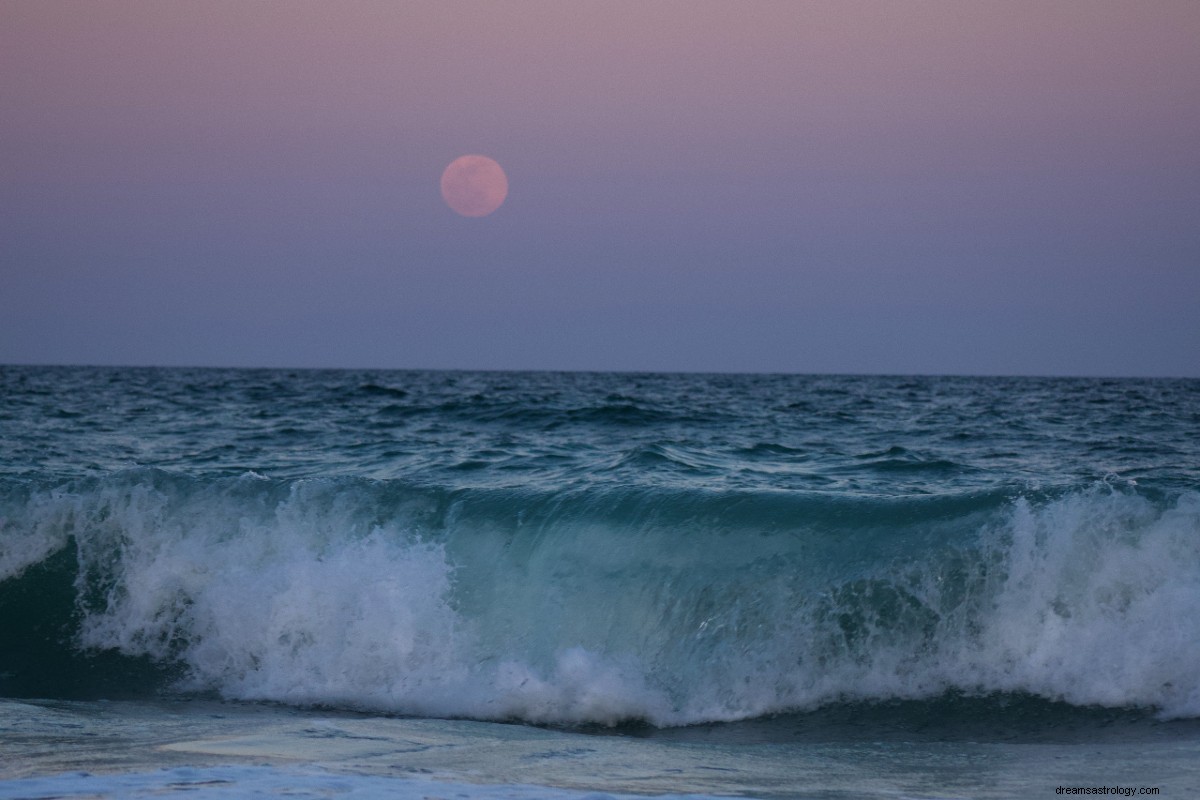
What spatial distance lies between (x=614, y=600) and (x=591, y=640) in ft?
1.51

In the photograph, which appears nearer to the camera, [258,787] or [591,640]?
[258,787]

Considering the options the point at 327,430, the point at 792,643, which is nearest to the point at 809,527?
the point at 792,643

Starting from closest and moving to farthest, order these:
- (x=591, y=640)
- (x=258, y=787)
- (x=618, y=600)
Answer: (x=258, y=787)
(x=591, y=640)
(x=618, y=600)

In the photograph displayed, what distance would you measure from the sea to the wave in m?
0.02

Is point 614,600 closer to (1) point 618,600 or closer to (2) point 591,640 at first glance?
(1) point 618,600

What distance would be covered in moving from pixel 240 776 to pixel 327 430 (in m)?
14.0

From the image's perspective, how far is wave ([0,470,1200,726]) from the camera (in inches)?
266

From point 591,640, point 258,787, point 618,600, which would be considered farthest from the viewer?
point 618,600

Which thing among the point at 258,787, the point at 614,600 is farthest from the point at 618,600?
the point at 258,787

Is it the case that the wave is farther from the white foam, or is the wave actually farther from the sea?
the white foam

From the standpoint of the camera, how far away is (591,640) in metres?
7.27

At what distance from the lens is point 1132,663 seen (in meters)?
6.62

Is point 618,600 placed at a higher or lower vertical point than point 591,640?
higher

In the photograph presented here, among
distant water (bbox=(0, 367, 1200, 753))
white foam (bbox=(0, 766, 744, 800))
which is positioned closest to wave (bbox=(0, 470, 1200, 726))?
distant water (bbox=(0, 367, 1200, 753))
